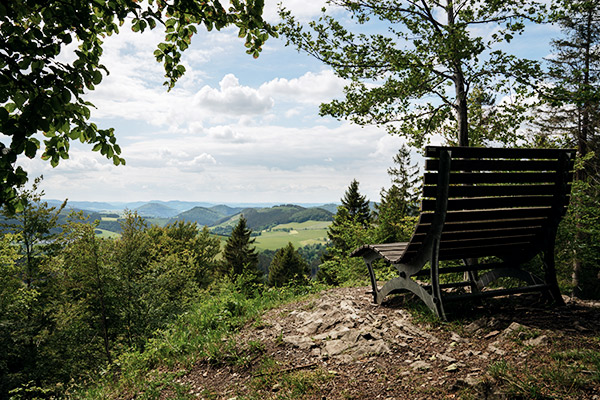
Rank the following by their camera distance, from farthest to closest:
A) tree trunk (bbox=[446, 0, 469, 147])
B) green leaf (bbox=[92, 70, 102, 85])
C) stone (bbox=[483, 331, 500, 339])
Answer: tree trunk (bbox=[446, 0, 469, 147]) → stone (bbox=[483, 331, 500, 339]) → green leaf (bbox=[92, 70, 102, 85])

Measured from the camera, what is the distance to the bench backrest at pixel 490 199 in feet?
12.8

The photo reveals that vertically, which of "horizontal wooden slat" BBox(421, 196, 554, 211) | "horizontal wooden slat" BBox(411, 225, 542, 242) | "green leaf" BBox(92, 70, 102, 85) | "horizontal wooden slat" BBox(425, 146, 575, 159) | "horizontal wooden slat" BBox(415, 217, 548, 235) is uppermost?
"green leaf" BBox(92, 70, 102, 85)

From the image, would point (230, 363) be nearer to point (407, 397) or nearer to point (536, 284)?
point (407, 397)

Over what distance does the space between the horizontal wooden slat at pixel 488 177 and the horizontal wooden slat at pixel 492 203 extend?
22 centimetres

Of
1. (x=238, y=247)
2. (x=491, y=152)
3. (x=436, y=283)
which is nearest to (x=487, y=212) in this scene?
(x=491, y=152)

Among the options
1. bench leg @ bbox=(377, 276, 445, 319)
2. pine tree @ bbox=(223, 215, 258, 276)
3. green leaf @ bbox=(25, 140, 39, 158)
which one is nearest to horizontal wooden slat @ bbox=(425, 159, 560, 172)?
bench leg @ bbox=(377, 276, 445, 319)

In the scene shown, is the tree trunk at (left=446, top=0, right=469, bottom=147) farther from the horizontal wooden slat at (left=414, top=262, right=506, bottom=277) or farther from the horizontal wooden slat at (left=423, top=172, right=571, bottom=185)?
the horizontal wooden slat at (left=414, top=262, right=506, bottom=277)

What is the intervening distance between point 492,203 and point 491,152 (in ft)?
2.07

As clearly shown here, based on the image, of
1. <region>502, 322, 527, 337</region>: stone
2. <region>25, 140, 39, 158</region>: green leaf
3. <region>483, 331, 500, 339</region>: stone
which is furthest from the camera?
<region>483, 331, 500, 339</region>: stone

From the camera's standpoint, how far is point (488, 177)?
4.01 metres

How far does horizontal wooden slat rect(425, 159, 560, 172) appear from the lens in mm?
3846

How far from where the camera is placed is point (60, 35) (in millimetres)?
2291

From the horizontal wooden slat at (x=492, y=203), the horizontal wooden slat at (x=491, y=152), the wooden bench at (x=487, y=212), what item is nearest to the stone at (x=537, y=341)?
the wooden bench at (x=487, y=212)

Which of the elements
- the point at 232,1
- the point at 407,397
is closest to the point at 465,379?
the point at 407,397
